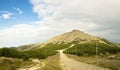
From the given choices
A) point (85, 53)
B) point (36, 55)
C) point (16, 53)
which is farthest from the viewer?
point (85, 53)

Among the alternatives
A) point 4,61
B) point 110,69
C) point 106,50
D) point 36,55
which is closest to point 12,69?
point 4,61

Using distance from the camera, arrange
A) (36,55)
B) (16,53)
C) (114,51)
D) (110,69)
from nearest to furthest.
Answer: (110,69) → (16,53) → (36,55) → (114,51)

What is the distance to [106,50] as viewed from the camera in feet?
447

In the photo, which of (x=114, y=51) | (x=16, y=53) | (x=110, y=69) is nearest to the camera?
(x=110, y=69)

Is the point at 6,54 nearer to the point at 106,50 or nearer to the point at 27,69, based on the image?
the point at 27,69

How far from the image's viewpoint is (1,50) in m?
64.6

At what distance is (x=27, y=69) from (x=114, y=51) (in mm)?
98809

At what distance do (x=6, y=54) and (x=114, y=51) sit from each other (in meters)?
86.3

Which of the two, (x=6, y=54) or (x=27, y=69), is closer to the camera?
(x=27, y=69)

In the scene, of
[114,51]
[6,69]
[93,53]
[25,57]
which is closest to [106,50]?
Answer: [114,51]

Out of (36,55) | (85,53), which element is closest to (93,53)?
(85,53)

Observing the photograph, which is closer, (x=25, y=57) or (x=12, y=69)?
(x=12, y=69)

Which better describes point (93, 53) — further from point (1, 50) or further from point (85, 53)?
point (1, 50)

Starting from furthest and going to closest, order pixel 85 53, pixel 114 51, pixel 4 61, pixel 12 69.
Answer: pixel 114 51 → pixel 85 53 → pixel 4 61 → pixel 12 69
